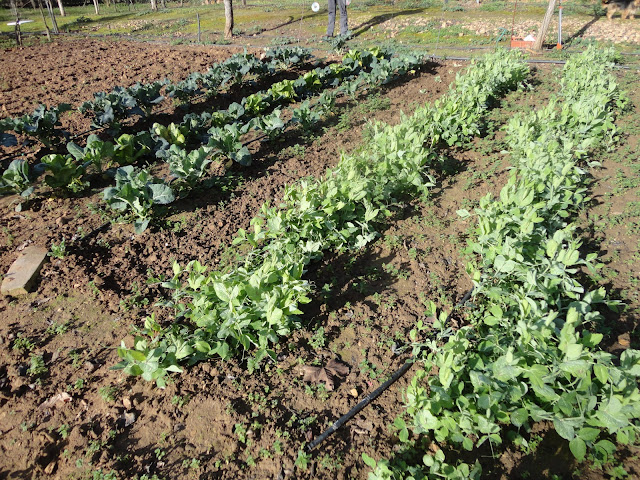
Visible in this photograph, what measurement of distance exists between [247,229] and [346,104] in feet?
14.7

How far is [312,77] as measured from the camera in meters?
8.36

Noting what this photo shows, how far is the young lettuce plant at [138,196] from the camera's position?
4.31 m

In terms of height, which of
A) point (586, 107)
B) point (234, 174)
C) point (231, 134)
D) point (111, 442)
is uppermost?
point (586, 107)

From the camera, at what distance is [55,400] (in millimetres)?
2730

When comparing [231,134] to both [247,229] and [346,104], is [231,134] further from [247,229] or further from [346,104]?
[346,104]

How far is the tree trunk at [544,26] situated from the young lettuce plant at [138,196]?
38.4ft

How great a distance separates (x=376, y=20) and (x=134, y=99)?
15.3m

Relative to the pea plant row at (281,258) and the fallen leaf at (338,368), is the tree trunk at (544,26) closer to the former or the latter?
the pea plant row at (281,258)

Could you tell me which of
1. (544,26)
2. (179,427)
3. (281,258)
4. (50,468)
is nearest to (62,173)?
(281,258)

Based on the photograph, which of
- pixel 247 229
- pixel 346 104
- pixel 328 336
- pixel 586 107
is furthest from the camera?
pixel 346 104

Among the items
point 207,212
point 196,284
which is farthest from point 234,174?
point 196,284

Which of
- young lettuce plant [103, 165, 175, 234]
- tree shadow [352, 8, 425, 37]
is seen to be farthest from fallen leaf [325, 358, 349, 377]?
tree shadow [352, 8, 425, 37]

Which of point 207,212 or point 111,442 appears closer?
point 111,442

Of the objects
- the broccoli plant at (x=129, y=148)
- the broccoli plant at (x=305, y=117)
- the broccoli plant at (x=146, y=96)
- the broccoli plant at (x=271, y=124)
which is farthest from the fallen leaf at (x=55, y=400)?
the broccoli plant at (x=146, y=96)
